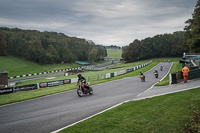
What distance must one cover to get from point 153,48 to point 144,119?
115000 mm

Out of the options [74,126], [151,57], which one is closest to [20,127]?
A: [74,126]

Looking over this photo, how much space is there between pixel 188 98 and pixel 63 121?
778 centimetres

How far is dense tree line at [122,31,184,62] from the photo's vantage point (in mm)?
110250

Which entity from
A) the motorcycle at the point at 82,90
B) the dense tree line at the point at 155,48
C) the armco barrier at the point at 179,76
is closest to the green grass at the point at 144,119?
the motorcycle at the point at 82,90

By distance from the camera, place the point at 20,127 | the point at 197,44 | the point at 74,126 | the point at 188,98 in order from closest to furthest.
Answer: the point at 74,126
the point at 20,127
the point at 188,98
the point at 197,44

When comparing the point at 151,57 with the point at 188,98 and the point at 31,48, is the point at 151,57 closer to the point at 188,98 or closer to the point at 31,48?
the point at 31,48

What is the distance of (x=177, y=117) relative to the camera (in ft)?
26.0

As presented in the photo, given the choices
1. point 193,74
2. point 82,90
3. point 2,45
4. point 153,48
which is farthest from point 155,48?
point 82,90

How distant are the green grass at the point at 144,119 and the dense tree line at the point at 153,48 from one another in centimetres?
10307

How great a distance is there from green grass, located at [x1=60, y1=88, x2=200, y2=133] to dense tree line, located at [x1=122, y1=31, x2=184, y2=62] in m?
103

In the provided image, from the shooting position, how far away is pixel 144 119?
795cm

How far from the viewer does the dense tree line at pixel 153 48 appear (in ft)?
362

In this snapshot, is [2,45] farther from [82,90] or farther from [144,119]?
[144,119]

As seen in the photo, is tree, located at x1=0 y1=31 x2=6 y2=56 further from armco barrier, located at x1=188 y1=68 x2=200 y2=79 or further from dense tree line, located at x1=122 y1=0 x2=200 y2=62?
armco barrier, located at x1=188 y1=68 x2=200 y2=79
